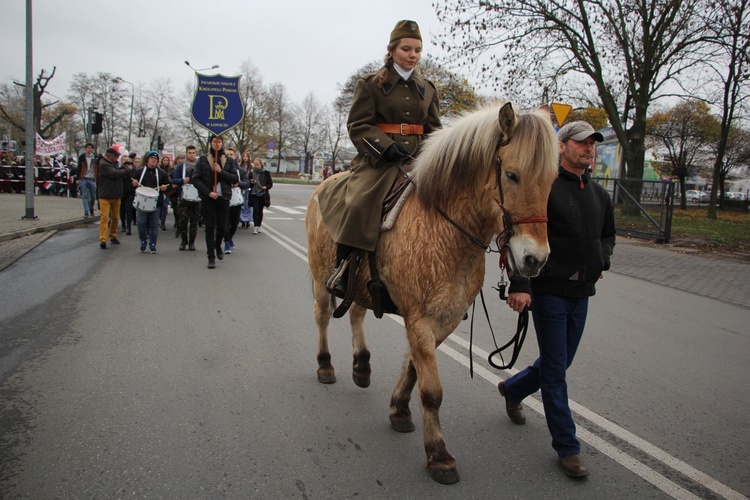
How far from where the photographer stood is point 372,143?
3537 millimetres

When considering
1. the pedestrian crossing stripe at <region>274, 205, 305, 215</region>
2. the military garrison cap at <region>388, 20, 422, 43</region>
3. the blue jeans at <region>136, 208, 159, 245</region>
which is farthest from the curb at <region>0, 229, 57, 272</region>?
the pedestrian crossing stripe at <region>274, 205, 305, 215</region>

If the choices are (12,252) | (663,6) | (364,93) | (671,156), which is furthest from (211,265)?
(671,156)

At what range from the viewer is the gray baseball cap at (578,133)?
3211 mm

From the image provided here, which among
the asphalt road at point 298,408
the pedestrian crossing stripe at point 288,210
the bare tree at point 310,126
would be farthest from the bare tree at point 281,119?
the asphalt road at point 298,408

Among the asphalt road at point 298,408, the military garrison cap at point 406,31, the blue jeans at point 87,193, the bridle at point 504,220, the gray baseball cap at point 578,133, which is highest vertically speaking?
the military garrison cap at point 406,31

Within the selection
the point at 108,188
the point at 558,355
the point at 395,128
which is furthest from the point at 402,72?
the point at 108,188

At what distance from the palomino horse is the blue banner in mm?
15054

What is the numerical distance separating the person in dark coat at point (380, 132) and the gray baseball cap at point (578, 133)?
999 mm

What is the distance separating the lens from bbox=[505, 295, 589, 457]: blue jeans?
10.4 feet

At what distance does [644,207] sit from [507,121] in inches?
653

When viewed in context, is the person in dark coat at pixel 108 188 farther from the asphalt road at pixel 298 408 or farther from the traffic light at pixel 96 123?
the traffic light at pixel 96 123

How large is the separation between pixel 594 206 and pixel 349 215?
5.19 feet

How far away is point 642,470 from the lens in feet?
10.5

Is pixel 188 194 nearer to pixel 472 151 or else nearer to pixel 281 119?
pixel 472 151
